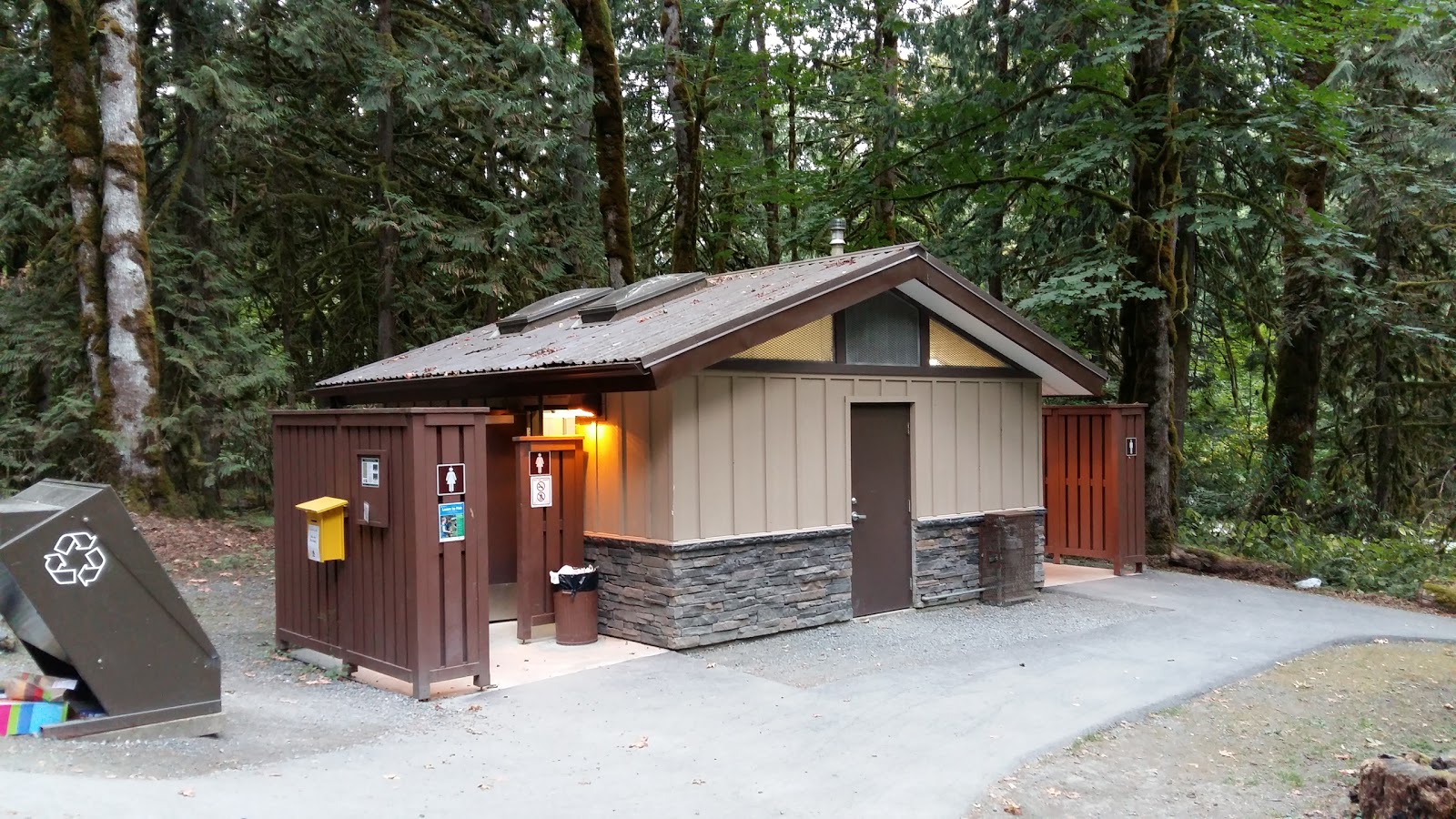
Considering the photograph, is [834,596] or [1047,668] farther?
[834,596]

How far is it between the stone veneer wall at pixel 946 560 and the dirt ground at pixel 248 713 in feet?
17.1

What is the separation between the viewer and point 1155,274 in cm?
1296

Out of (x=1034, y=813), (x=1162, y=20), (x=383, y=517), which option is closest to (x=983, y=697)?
(x=1034, y=813)

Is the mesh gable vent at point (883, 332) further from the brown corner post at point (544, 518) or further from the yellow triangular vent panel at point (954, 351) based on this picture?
the brown corner post at point (544, 518)

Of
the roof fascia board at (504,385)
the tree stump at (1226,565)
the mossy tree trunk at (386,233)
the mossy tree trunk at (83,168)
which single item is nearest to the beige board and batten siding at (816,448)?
the roof fascia board at (504,385)

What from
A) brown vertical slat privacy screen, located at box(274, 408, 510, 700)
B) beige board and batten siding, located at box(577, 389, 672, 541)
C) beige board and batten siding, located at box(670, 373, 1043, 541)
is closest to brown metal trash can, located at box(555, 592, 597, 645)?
beige board and batten siding, located at box(577, 389, 672, 541)

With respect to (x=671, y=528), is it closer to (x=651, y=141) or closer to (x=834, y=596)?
(x=834, y=596)

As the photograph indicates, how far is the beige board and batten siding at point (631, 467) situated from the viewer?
820 cm

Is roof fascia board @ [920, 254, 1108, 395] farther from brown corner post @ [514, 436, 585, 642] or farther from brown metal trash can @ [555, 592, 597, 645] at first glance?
brown metal trash can @ [555, 592, 597, 645]

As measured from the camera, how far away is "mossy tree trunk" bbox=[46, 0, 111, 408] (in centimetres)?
1198

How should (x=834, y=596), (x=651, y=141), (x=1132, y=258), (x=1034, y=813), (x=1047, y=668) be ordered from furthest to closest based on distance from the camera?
1. (x=651, y=141)
2. (x=1132, y=258)
3. (x=834, y=596)
4. (x=1047, y=668)
5. (x=1034, y=813)

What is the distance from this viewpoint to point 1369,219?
13664 mm

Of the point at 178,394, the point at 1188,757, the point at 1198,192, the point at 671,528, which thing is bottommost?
the point at 1188,757

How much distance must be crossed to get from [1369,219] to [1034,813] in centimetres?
1238
